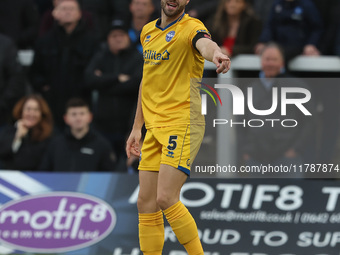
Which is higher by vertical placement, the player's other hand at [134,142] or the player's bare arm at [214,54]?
the player's bare arm at [214,54]

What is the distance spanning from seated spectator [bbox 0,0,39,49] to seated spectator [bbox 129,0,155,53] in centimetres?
157

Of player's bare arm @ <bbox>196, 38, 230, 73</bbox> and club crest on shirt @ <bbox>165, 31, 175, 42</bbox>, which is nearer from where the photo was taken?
player's bare arm @ <bbox>196, 38, 230, 73</bbox>

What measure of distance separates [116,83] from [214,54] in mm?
4466

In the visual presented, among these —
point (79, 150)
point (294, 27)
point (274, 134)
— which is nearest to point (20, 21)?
point (79, 150)

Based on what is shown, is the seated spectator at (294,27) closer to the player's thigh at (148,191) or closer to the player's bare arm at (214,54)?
the player's thigh at (148,191)

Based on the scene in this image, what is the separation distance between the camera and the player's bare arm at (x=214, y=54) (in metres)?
6.02

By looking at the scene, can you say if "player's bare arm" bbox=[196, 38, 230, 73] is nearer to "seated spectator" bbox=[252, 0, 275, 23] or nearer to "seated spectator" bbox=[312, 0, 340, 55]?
"seated spectator" bbox=[312, 0, 340, 55]

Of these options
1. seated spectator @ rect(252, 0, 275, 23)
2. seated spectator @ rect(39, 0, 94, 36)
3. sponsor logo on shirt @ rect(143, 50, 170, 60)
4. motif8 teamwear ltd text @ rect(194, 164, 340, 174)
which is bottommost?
motif8 teamwear ltd text @ rect(194, 164, 340, 174)

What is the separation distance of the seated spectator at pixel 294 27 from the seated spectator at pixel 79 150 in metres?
2.24

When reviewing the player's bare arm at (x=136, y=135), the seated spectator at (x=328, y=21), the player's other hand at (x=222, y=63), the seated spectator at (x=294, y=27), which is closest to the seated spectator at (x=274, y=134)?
the seated spectator at (x=294, y=27)

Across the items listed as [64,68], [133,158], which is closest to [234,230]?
[133,158]

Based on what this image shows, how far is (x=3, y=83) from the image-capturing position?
10922 mm

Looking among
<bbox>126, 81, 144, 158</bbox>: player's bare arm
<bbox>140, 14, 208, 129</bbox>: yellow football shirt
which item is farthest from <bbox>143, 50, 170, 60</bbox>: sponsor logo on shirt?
<bbox>126, 81, 144, 158</bbox>: player's bare arm

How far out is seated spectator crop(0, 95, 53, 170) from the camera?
10148mm
